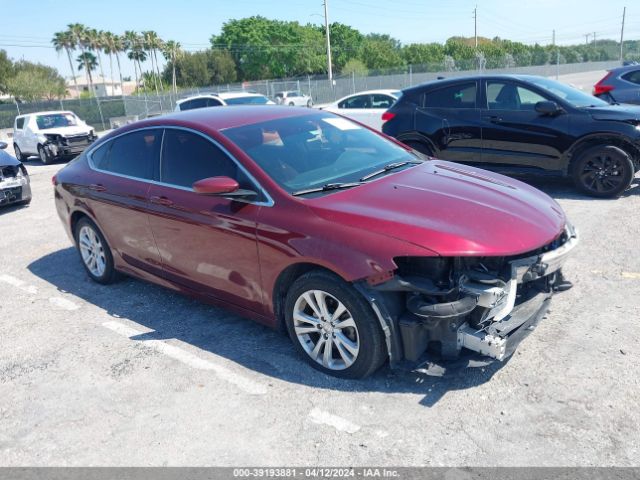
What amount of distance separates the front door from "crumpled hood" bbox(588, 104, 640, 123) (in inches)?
216

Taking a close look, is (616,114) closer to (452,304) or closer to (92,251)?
(452,304)

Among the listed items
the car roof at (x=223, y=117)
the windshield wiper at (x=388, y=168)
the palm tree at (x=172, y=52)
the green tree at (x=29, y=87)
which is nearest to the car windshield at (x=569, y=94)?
the windshield wiper at (x=388, y=168)

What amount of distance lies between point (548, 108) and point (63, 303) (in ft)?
20.9

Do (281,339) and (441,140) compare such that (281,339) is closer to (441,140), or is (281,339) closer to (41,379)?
(41,379)

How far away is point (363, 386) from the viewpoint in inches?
137

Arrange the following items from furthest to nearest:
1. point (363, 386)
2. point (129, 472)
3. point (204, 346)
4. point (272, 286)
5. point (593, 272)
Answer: point (593, 272), point (204, 346), point (272, 286), point (363, 386), point (129, 472)

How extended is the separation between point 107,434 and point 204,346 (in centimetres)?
107

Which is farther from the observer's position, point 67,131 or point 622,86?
point 67,131

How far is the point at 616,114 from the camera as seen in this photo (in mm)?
7203

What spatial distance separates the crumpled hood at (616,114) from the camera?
7117 mm

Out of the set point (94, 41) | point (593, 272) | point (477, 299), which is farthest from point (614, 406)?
point (94, 41)

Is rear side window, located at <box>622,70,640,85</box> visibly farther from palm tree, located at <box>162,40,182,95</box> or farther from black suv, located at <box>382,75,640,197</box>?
palm tree, located at <box>162,40,182,95</box>

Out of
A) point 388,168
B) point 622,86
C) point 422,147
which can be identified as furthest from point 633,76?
point 388,168

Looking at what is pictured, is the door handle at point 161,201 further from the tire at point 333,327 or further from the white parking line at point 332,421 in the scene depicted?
the white parking line at point 332,421
